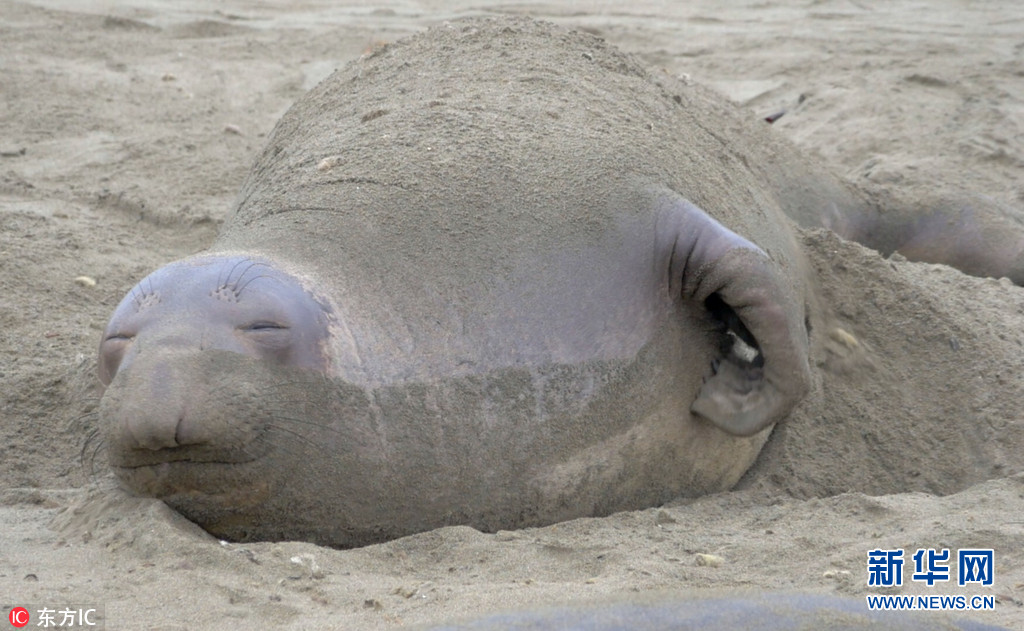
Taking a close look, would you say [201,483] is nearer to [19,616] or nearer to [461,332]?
[19,616]

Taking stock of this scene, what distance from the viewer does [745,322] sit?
373 centimetres

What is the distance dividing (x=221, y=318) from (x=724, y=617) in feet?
4.45

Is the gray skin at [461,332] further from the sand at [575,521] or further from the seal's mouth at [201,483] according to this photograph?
the sand at [575,521]

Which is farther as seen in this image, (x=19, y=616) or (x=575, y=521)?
(x=575, y=521)

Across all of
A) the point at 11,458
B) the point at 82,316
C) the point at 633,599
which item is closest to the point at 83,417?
the point at 11,458

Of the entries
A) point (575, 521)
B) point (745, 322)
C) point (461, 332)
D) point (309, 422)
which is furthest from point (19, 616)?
point (745, 322)

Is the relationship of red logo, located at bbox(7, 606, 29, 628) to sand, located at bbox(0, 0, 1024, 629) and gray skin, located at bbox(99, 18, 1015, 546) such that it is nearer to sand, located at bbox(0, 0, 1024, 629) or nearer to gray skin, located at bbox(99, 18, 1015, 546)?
sand, located at bbox(0, 0, 1024, 629)

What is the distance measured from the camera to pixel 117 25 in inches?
388

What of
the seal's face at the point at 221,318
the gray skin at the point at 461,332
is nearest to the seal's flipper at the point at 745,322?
the gray skin at the point at 461,332

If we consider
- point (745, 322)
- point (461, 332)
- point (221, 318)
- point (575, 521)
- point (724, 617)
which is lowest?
point (575, 521)

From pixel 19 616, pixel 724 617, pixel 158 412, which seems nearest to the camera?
pixel 724 617

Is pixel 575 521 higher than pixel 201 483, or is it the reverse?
pixel 201 483

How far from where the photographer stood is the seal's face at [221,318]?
3.11 m

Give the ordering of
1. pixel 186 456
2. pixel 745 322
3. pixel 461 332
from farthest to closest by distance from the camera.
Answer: pixel 745 322 → pixel 461 332 → pixel 186 456
